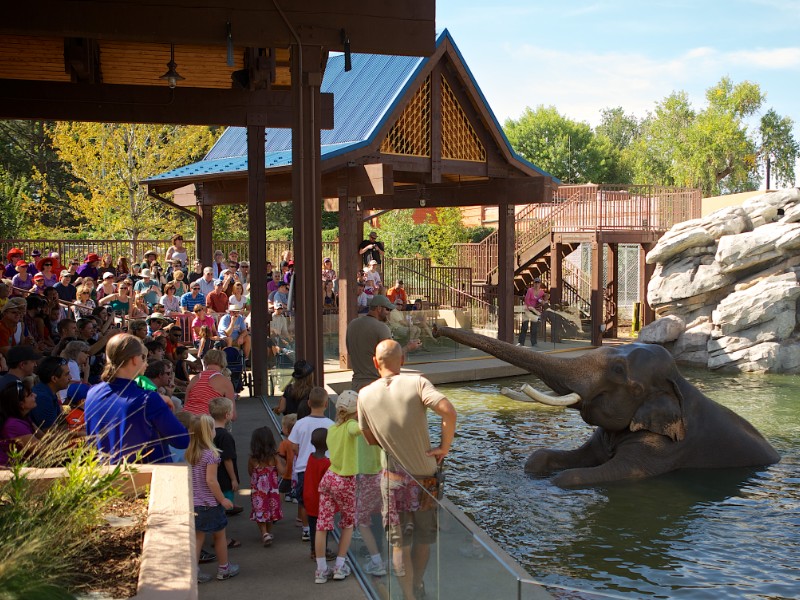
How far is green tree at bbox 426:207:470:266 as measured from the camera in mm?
37688

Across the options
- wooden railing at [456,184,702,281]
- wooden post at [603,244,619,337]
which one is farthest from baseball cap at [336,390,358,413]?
wooden post at [603,244,619,337]

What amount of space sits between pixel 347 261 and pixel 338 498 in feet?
40.0

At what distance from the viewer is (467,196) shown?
75.0 feet

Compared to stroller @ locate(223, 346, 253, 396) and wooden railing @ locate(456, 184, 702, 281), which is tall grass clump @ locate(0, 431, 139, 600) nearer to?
stroller @ locate(223, 346, 253, 396)

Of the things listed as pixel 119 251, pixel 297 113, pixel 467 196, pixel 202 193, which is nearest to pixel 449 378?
pixel 467 196

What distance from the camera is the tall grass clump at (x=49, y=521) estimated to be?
11.2 feet

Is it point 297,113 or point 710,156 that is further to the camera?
point 710,156

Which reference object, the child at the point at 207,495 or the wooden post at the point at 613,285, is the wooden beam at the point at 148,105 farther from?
the wooden post at the point at 613,285

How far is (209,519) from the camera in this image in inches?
262

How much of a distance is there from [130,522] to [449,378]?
14.5 metres

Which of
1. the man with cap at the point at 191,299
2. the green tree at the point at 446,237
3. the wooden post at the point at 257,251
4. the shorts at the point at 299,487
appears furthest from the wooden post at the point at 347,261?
the green tree at the point at 446,237

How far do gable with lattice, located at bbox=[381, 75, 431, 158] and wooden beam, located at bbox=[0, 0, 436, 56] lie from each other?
9208 millimetres

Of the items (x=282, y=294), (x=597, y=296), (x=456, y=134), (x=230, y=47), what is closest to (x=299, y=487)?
(x=230, y=47)

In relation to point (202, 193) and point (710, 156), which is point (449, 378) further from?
point (710, 156)
